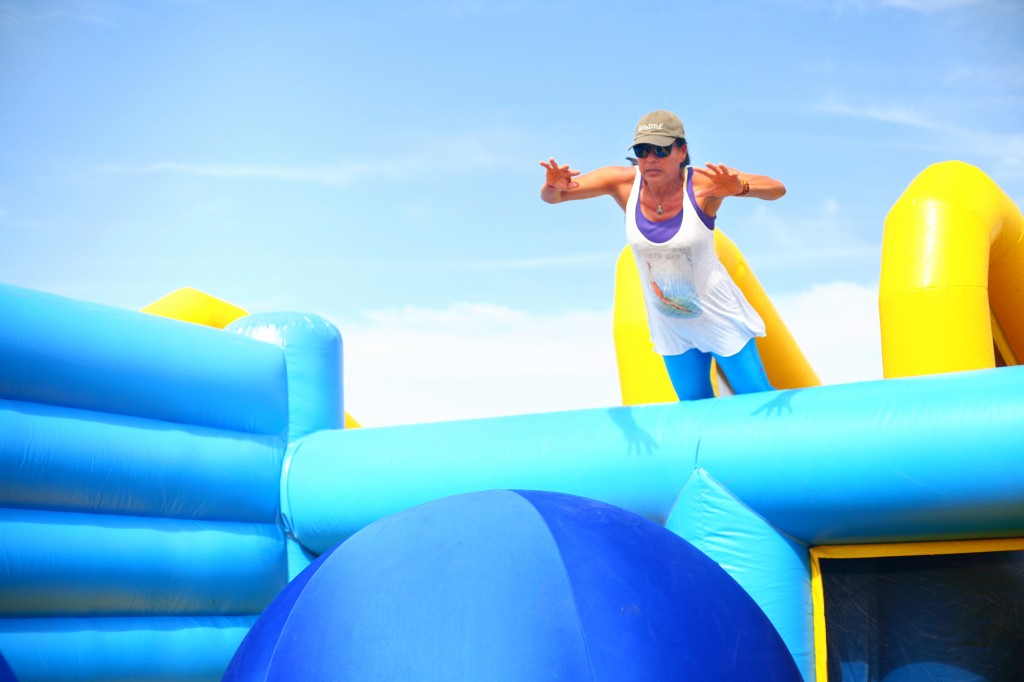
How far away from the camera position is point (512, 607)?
1601 mm

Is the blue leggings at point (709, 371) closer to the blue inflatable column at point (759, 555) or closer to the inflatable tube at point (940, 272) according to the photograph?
the blue inflatable column at point (759, 555)

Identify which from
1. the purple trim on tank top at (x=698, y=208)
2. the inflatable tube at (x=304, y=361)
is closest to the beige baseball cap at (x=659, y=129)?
the purple trim on tank top at (x=698, y=208)

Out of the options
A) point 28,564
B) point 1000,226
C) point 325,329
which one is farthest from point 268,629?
point 1000,226

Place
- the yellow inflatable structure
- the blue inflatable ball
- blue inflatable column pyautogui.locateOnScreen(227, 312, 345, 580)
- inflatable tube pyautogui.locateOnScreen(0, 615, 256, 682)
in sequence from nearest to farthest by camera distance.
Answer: the blue inflatable ball, inflatable tube pyautogui.locateOnScreen(0, 615, 256, 682), the yellow inflatable structure, blue inflatable column pyautogui.locateOnScreen(227, 312, 345, 580)

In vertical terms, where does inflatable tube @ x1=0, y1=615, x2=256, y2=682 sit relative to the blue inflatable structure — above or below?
below

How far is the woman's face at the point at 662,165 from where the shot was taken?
3.46 metres

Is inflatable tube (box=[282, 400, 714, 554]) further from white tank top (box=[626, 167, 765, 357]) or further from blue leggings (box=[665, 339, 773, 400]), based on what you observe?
white tank top (box=[626, 167, 765, 357])

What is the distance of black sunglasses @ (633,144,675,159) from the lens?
3.43m

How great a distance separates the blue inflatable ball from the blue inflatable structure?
1313 mm

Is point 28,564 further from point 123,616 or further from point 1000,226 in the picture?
point 1000,226

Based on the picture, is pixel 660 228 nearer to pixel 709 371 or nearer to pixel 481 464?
pixel 709 371

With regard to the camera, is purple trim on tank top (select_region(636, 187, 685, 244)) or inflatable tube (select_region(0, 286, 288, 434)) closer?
purple trim on tank top (select_region(636, 187, 685, 244))

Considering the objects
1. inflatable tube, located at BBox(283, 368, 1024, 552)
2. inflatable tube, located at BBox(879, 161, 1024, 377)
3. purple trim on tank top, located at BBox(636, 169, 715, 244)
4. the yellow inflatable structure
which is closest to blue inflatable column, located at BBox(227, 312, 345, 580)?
inflatable tube, located at BBox(283, 368, 1024, 552)

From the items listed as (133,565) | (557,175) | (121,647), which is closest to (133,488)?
(133,565)
